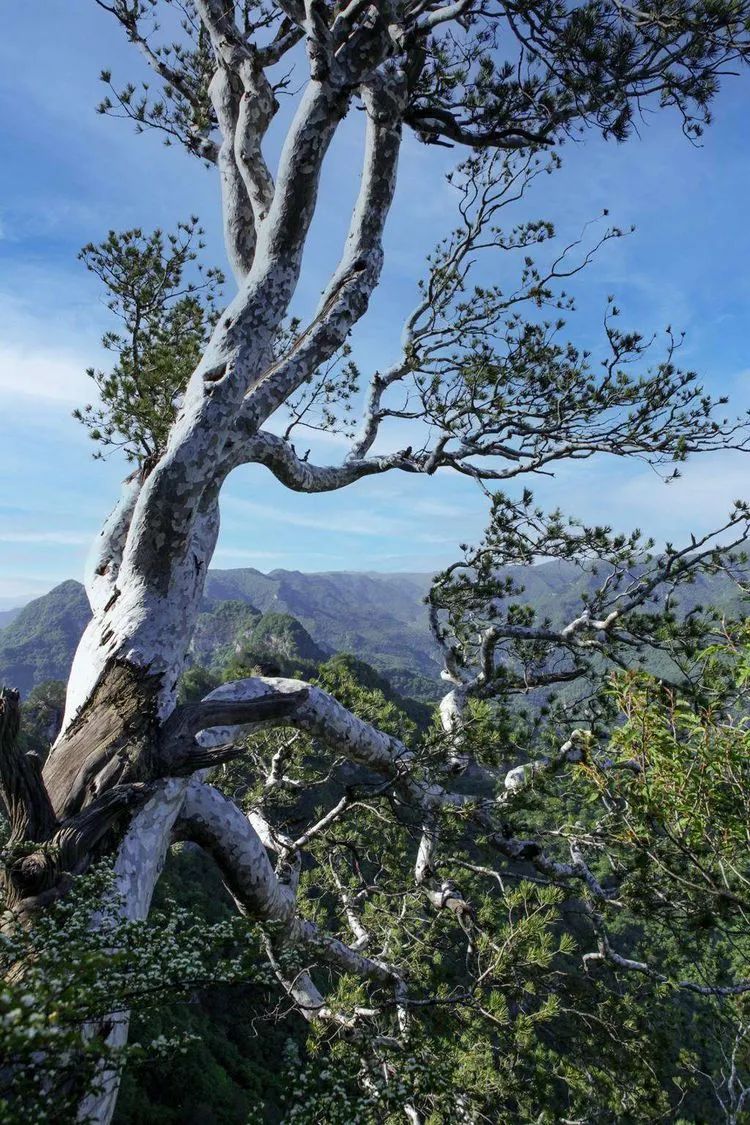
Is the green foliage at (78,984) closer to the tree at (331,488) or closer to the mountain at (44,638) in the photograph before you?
the tree at (331,488)

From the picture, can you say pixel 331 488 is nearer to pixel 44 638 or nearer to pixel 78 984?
pixel 78 984

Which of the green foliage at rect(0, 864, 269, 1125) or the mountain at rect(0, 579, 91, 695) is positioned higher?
the green foliage at rect(0, 864, 269, 1125)

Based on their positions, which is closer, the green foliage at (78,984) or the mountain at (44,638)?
the green foliage at (78,984)

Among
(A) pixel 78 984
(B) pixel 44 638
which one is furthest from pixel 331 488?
(B) pixel 44 638

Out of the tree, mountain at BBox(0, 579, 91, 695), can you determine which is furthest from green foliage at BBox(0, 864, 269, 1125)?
mountain at BBox(0, 579, 91, 695)

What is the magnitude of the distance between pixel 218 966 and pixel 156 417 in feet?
14.5

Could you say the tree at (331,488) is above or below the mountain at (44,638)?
above

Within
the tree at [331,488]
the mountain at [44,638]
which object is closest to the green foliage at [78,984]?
the tree at [331,488]

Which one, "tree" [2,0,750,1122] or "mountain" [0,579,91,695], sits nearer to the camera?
"tree" [2,0,750,1122]

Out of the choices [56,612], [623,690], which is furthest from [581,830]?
[56,612]

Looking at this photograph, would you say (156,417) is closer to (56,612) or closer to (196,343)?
(196,343)

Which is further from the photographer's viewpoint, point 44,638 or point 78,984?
point 44,638

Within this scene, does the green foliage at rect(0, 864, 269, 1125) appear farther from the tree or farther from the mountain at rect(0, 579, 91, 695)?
the mountain at rect(0, 579, 91, 695)

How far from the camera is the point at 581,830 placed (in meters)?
4.68
